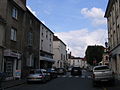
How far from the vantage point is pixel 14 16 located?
79.3ft

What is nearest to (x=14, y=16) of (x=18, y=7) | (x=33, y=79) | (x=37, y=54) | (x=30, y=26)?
(x=18, y=7)


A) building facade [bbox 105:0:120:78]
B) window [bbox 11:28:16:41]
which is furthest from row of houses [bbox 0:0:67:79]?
building facade [bbox 105:0:120:78]

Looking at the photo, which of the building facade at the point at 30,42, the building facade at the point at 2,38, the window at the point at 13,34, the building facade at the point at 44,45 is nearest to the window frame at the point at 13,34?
the window at the point at 13,34

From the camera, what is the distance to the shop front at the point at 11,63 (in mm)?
21312

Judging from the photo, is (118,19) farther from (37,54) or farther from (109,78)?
(37,54)

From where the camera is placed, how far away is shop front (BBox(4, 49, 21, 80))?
21.3m

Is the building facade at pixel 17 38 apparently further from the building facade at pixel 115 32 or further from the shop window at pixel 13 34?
the building facade at pixel 115 32

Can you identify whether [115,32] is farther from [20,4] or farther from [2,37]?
[2,37]

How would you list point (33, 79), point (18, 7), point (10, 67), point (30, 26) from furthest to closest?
point (30, 26), point (18, 7), point (10, 67), point (33, 79)

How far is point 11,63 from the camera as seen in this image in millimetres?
23203

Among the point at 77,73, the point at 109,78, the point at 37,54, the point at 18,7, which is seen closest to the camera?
the point at 109,78

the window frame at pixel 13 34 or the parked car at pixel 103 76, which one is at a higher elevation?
the window frame at pixel 13 34

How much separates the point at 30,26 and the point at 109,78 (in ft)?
56.7

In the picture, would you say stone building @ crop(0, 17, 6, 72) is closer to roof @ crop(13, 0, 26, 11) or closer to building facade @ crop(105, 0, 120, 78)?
roof @ crop(13, 0, 26, 11)
